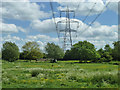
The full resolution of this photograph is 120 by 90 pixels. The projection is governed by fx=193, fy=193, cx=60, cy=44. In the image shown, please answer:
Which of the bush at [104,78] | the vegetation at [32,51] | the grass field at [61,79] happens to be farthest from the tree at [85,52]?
the bush at [104,78]

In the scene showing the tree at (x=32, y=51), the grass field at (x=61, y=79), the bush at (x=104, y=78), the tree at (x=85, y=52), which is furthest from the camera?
the tree at (x=32, y=51)

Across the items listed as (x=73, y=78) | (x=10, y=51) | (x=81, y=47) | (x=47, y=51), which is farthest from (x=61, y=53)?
(x=73, y=78)

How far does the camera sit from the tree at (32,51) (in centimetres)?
9938

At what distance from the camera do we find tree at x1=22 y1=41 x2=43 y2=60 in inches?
3912

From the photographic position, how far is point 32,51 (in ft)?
326

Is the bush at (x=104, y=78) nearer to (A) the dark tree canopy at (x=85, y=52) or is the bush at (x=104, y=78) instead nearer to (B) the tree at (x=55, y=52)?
(A) the dark tree canopy at (x=85, y=52)

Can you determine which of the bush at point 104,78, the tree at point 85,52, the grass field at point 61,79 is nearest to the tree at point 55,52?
the tree at point 85,52

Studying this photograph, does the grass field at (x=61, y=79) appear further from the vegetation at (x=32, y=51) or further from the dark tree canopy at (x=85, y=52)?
the vegetation at (x=32, y=51)

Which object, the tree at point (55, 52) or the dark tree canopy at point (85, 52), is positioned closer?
the dark tree canopy at point (85, 52)

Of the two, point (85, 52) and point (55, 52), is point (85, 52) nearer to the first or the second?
point (85, 52)

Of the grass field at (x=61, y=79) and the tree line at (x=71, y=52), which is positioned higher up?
Result: the tree line at (x=71, y=52)

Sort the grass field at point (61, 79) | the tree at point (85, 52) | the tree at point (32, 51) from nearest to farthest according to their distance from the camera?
1. the grass field at point (61, 79)
2. the tree at point (85, 52)
3. the tree at point (32, 51)

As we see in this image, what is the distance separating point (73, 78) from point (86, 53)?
211ft

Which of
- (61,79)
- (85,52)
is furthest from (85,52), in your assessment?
(61,79)
